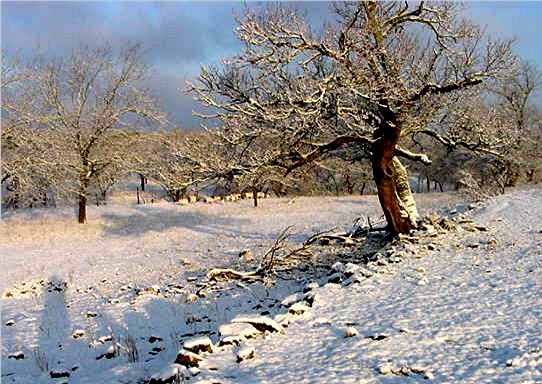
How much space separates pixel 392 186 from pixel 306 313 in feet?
22.4

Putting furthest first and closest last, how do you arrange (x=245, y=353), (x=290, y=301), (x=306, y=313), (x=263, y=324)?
(x=290, y=301) < (x=306, y=313) < (x=263, y=324) < (x=245, y=353)

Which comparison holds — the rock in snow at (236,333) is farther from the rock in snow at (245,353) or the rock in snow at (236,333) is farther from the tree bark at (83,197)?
the tree bark at (83,197)

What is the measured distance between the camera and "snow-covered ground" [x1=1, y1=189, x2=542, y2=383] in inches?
193

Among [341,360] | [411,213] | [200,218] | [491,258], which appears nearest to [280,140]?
[411,213]

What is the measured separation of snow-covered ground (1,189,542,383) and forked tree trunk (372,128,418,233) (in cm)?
149

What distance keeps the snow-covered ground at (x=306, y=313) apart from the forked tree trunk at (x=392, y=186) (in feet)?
4.89

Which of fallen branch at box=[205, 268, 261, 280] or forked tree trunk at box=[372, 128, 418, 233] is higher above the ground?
forked tree trunk at box=[372, 128, 418, 233]

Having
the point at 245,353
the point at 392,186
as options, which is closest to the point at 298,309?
the point at 245,353

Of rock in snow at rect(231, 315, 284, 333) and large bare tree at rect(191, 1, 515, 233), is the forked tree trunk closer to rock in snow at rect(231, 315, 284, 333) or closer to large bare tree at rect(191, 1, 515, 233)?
large bare tree at rect(191, 1, 515, 233)

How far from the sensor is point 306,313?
22.0 feet

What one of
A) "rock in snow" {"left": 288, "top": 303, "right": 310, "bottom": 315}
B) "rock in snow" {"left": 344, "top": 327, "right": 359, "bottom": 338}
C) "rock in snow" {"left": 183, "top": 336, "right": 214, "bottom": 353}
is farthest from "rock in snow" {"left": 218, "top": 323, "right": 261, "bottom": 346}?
"rock in snow" {"left": 344, "top": 327, "right": 359, "bottom": 338}

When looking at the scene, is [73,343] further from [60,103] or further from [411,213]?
[60,103]

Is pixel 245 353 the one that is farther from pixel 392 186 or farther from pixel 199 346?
pixel 392 186

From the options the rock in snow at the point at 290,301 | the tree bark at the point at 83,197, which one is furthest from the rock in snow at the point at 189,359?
the tree bark at the point at 83,197
